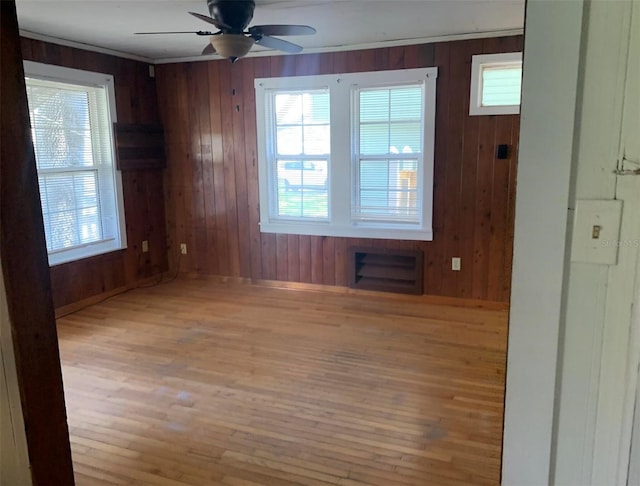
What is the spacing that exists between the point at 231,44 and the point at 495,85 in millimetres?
2327

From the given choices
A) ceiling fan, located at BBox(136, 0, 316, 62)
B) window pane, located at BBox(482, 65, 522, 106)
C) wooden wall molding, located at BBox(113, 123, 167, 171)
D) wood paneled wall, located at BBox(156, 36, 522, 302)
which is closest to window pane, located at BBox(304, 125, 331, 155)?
wood paneled wall, located at BBox(156, 36, 522, 302)

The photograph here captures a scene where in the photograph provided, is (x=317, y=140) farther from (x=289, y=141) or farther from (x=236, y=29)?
(x=236, y=29)

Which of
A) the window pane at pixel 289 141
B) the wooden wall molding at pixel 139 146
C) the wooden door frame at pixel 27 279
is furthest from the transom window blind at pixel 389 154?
the wooden door frame at pixel 27 279

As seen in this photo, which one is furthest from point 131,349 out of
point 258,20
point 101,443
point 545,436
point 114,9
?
point 545,436

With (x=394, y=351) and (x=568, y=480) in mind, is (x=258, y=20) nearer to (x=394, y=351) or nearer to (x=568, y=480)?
(x=394, y=351)

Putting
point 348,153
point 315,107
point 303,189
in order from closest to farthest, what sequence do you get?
1. point 348,153
2. point 315,107
3. point 303,189

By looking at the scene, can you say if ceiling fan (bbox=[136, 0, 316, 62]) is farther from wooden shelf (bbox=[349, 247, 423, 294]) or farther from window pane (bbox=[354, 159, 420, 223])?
wooden shelf (bbox=[349, 247, 423, 294])

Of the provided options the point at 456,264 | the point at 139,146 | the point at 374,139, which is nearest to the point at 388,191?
the point at 374,139

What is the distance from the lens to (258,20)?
3.55 m

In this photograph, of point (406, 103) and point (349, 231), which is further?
point (349, 231)

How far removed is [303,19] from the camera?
3527mm

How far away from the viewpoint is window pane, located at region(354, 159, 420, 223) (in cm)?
Answer: 444

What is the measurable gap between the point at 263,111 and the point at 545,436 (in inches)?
167

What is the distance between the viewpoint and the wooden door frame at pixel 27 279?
1.11m
